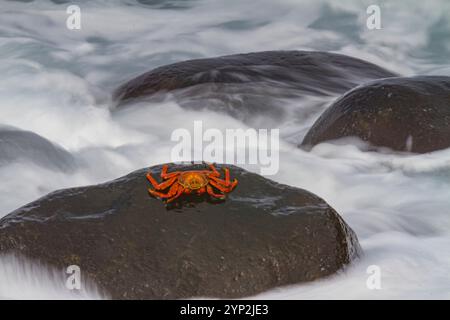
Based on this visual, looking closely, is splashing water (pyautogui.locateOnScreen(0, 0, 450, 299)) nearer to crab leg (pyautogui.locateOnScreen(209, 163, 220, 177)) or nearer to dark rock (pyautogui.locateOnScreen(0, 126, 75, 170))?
dark rock (pyautogui.locateOnScreen(0, 126, 75, 170))

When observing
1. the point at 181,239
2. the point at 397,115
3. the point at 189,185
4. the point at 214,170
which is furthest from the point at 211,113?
the point at 181,239

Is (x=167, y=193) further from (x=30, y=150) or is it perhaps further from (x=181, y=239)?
(x=30, y=150)

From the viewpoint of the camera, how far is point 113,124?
26.6ft

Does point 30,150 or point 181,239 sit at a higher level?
point 30,150

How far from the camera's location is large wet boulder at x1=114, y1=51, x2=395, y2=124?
8281 mm

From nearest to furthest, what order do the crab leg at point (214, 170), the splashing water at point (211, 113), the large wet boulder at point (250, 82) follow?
1. the crab leg at point (214, 170)
2. the splashing water at point (211, 113)
3. the large wet boulder at point (250, 82)

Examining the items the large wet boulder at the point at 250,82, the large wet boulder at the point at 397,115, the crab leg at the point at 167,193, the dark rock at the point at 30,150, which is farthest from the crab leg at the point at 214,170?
the large wet boulder at the point at 250,82

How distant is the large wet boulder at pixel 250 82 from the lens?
828 centimetres

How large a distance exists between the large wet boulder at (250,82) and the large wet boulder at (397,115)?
163 cm

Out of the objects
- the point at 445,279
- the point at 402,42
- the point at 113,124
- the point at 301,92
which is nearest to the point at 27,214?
the point at 445,279

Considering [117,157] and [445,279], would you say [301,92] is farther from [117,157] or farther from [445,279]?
[445,279]

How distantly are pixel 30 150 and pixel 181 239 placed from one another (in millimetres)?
2883

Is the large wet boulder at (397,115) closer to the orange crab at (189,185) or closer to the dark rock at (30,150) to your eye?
the dark rock at (30,150)

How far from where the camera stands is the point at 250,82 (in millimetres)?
8656
